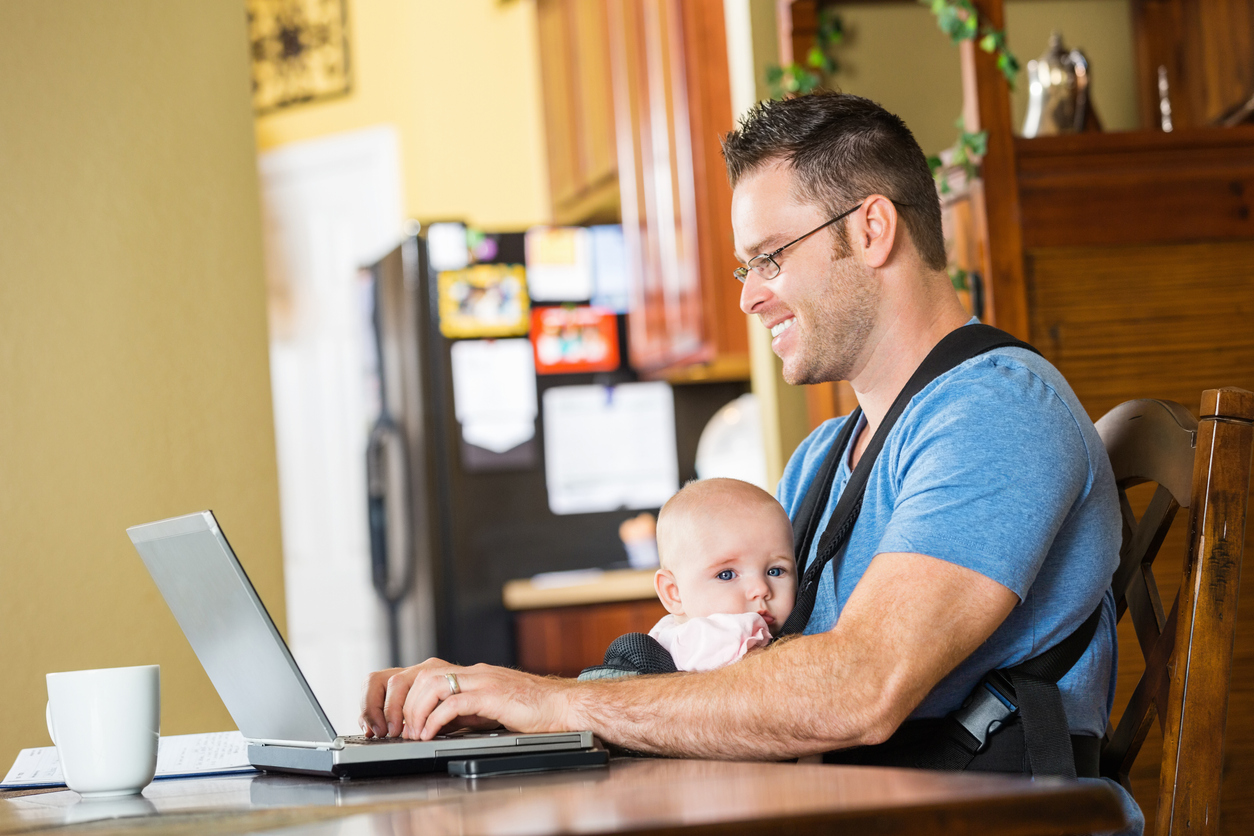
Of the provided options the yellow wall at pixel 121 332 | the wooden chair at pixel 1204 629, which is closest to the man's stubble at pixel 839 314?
the wooden chair at pixel 1204 629

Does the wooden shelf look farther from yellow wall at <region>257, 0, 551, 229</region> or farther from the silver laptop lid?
yellow wall at <region>257, 0, 551, 229</region>

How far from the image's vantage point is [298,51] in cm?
547

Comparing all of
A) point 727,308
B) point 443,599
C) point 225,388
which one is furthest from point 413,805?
point 443,599

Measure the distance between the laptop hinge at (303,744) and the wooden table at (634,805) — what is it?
3 cm

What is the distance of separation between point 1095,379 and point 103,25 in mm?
1857

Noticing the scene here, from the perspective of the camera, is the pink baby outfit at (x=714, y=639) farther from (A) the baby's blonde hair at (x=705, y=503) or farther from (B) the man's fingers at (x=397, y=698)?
(B) the man's fingers at (x=397, y=698)

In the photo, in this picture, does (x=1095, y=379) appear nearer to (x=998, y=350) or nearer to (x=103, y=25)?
(x=998, y=350)

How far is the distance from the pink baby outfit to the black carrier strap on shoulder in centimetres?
4

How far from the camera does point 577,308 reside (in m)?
4.50

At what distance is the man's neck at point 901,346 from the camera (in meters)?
1.49

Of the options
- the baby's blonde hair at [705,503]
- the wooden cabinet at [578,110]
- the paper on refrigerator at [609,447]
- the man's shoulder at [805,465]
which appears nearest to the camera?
the baby's blonde hair at [705,503]

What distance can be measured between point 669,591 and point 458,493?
2.93m

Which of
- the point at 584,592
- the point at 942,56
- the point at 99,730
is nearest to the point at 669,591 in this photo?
the point at 99,730

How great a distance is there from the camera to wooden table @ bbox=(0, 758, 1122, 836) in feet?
2.05
